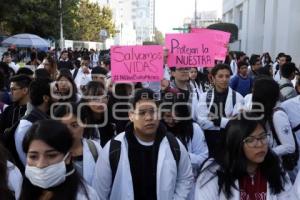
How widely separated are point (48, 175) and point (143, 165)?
1.07 m

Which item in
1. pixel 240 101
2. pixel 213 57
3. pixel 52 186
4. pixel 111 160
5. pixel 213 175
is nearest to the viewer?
pixel 52 186

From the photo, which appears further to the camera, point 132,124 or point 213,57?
point 213,57

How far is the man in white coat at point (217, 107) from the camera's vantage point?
5453 millimetres

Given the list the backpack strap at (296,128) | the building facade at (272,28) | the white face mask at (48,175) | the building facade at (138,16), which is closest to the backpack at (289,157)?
the backpack strap at (296,128)

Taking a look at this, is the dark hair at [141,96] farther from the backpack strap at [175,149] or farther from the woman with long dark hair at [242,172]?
A: the woman with long dark hair at [242,172]

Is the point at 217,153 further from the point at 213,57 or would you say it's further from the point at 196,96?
the point at 213,57

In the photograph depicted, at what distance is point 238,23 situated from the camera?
42719 mm

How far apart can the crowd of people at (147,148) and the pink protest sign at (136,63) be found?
0.53 m

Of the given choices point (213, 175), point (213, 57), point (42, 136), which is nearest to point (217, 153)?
point (213, 175)

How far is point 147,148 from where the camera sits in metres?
3.63

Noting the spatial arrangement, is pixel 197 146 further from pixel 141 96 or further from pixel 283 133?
pixel 141 96

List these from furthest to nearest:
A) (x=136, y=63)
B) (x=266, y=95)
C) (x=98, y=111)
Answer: (x=136, y=63), (x=98, y=111), (x=266, y=95)

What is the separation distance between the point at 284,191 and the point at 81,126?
5.84 feet

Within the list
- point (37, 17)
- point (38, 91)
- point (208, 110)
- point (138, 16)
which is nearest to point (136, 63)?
point (208, 110)
